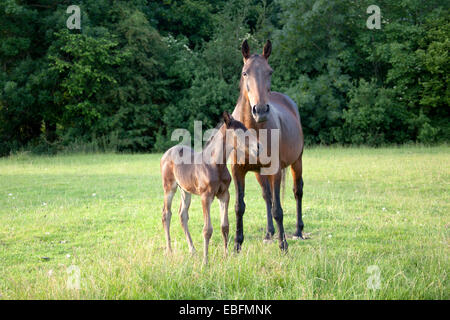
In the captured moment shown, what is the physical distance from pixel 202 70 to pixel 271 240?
22934 mm

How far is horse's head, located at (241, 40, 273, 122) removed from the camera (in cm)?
503

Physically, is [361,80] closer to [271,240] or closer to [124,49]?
[124,49]

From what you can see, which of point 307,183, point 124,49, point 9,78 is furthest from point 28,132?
point 307,183

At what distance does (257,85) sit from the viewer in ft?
17.0

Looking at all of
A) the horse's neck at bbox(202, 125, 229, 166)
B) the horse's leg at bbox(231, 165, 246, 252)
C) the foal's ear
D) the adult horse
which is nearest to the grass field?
the horse's leg at bbox(231, 165, 246, 252)

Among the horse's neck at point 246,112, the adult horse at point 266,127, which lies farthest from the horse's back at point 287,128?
the horse's neck at point 246,112

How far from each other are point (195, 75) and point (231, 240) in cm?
2209

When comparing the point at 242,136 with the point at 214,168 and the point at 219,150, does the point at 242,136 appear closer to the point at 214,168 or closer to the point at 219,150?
Result: the point at 219,150

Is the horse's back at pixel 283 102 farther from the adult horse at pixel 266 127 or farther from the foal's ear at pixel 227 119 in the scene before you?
the foal's ear at pixel 227 119

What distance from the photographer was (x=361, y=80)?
25375 mm

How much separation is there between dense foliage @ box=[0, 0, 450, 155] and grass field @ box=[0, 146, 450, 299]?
11.1 m

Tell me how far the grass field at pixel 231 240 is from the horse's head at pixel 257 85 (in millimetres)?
1756

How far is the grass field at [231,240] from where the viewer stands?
162 inches

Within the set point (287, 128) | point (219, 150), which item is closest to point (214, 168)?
point (219, 150)
